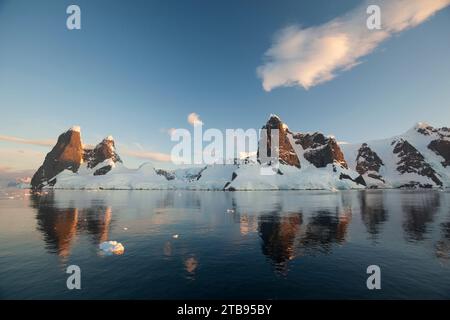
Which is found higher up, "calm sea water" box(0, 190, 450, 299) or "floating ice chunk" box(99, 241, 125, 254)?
"floating ice chunk" box(99, 241, 125, 254)

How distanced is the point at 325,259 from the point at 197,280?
14.6 meters

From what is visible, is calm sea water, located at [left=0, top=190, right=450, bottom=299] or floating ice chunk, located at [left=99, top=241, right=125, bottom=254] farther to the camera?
floating ice chunk, located at [left=99, top=241, right=125, bottom=254]

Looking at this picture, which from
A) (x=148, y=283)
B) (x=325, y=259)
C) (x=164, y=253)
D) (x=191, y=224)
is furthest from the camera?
(x=191, y=224)

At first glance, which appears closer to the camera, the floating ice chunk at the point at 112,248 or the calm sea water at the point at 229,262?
the calm sea water at the point at 229,262

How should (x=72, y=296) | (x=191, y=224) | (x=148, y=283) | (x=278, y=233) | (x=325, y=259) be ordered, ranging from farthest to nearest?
(x=191, y=224) < (x=278, y=233) < (x=325, y=259) < (x=148, y=283) < (x=72, y=296)

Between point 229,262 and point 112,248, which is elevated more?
point 112,248

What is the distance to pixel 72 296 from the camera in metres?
20.7

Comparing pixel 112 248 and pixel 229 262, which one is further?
pixel 112 248

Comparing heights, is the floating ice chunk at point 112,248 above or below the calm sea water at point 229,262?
above
